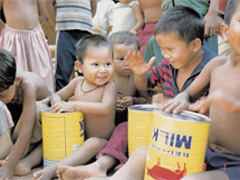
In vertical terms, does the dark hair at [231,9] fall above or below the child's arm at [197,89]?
above

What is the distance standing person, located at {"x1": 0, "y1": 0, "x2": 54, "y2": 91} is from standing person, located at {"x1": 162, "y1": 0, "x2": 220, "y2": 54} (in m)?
1.56

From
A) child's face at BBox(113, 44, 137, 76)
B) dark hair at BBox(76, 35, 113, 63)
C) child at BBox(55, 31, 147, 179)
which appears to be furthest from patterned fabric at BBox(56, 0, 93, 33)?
dark hair at BBox(76, 35, 113, 63)

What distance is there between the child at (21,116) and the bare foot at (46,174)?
0.22 m

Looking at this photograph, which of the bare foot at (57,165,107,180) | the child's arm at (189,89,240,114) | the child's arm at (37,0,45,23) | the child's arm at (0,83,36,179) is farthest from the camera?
the child's arm at (37,0,45,23)

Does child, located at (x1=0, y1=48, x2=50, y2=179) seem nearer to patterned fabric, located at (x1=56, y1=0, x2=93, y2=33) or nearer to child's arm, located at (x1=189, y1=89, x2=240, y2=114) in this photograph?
child's arm, located at (x1=189, y1=89, x2=240, y2=114)

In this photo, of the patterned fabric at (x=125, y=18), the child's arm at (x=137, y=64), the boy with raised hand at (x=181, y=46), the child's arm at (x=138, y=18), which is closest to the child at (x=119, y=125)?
the child's arm at (x=137, y=64)

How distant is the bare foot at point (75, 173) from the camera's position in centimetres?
162

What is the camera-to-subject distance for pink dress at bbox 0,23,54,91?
317 cm

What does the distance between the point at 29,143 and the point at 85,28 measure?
185cm

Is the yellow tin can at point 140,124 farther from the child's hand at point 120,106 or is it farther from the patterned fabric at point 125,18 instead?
the patterned fabric at point 125,18

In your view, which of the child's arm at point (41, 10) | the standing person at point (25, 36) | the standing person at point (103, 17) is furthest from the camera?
the standing person at point (103, 17)

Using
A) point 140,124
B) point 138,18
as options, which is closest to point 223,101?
point 140,124

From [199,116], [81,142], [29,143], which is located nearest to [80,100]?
[81,142]

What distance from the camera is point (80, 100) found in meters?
2.15
